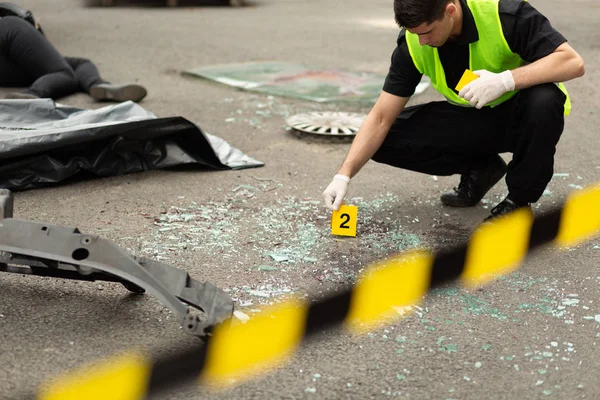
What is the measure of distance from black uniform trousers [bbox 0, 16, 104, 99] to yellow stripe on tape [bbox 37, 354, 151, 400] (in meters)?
3.27

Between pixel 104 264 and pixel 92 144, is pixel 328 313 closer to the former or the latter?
pixel 104 264

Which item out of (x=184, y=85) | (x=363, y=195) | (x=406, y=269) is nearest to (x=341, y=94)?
(x=184, y=85)

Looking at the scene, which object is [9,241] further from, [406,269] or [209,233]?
[406,269]

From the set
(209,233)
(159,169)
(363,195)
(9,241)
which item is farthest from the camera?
(159,169)

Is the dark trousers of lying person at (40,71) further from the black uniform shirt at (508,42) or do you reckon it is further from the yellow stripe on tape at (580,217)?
the yellow stripe on tape at (580,217)

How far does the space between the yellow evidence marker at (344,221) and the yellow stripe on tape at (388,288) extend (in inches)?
9.0

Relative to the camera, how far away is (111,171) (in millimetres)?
3705

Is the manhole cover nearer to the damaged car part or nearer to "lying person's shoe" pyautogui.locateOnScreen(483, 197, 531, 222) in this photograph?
"lying person's shoe" pyautogui.locateOnScreen(483, 197, 531, 222)

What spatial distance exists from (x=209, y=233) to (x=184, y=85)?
2.88 metres

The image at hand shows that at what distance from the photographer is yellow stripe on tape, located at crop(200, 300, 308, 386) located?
2.11 metres

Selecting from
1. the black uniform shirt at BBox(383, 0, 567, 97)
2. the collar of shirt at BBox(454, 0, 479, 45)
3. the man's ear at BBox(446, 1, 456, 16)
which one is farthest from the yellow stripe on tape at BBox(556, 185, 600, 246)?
the man's ear at BBox(446, 1, 456, 16)

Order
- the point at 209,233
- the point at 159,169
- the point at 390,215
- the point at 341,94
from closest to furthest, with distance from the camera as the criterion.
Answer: the point at 209,233 < the point at 390,215 < the point at 159,169 < the point at 341,94

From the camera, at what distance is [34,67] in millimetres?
5156

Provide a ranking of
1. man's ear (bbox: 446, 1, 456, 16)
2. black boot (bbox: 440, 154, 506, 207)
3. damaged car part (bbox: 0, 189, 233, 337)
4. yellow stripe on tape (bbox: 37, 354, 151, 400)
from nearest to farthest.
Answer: yellow stripe on tape (bbox: 37, 354, 151, 400) < damaged car part (bbox: 0, 189, 233, 337) < man's ear (bbox: 446, 1, 456, 16) < black boot (bbox: 440, 154, 506, 207)
